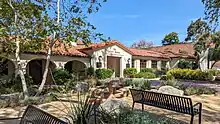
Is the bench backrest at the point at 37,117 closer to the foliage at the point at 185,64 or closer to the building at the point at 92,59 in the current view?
the building at the point at 92,59

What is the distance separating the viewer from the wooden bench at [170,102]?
21.7ft

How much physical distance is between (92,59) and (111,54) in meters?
3.24

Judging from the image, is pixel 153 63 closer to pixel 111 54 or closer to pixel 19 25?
pixel 111 54

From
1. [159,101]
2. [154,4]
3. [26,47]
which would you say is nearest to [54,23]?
[26,47]

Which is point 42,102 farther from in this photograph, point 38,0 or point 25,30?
point 38,0

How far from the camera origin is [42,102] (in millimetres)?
11109

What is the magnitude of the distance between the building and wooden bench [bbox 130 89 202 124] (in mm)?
9309

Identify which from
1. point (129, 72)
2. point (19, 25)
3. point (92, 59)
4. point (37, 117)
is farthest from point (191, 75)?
point (37, 117)

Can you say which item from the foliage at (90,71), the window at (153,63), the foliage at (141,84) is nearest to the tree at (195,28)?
the window at (153,63)

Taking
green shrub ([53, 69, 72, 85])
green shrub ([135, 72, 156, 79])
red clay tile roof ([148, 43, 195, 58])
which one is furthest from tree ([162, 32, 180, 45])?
green shrub ([53, 69, 72, 85])

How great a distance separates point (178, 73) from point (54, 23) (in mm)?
17607

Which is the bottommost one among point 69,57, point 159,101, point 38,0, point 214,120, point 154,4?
point 214,120

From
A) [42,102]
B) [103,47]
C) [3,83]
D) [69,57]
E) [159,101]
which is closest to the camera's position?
Result: [159,101]

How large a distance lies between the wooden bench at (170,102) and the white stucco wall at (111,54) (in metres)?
15.9
